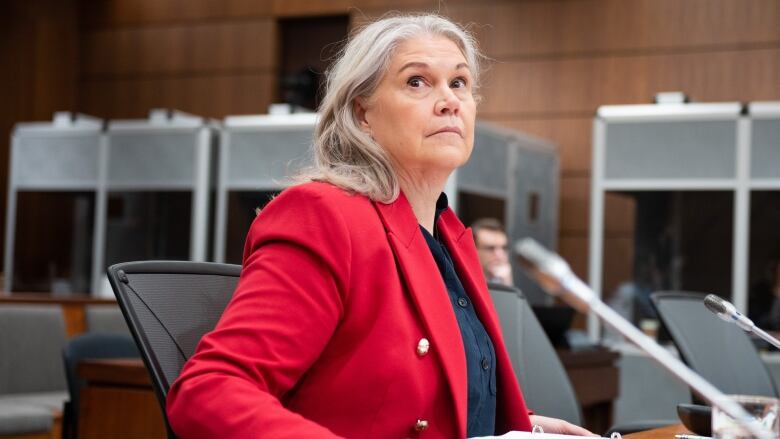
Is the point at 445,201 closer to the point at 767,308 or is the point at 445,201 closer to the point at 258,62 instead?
the point at 767,308

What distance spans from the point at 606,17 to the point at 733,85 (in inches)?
44.5

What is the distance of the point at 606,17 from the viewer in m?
8.47

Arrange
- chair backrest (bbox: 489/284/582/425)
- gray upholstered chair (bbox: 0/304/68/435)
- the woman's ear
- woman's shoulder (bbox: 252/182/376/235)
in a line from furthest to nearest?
gray upholstered chair (bbox: 0/304/68/435) < chair backrest (bbox: 489/284/582/425) < the woman's ear < woman's shoulder (bbox: 252/182/376/235)

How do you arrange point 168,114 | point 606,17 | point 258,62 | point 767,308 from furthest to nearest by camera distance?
point 258,62 < point 606,17 < point 168,114 < point 767,308

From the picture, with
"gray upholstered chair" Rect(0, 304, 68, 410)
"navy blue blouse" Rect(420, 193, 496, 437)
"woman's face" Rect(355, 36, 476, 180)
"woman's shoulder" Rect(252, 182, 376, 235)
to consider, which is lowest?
"gray upholstered chair" Rect(0, 304, 68, 410)

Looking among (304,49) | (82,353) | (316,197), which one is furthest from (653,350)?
(304,49)

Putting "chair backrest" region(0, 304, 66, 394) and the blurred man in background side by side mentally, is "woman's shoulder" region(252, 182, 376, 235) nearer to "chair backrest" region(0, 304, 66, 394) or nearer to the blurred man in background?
"chair backrest" region(0, 304, 66, 394)

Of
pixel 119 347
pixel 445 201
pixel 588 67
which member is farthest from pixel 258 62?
pixel 445 201

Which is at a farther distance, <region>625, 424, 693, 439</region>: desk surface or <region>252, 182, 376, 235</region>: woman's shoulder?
<region>625, 424, 693, 439</region>: desk surface

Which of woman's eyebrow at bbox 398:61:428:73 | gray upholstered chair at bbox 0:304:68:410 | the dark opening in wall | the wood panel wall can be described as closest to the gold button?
woman's eyebrow at bbox 398:61:428:73

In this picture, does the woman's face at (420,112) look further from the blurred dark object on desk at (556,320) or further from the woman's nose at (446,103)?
the blurred dark object on desk at (556,320)

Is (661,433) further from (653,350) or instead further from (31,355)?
(31,355)

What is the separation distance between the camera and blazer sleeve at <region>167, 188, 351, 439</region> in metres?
1.32

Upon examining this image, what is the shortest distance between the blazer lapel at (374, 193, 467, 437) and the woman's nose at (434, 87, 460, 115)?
17 cm
